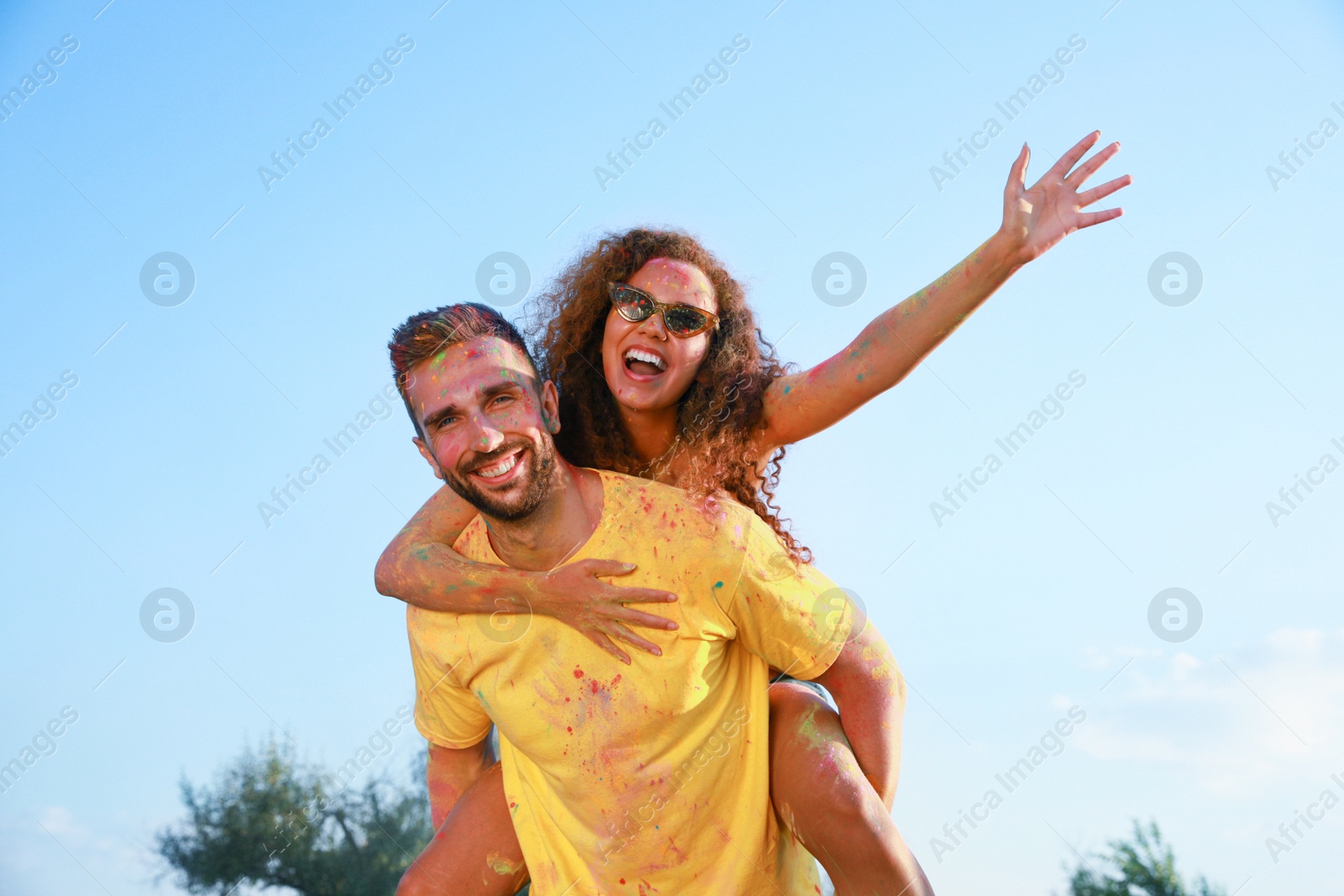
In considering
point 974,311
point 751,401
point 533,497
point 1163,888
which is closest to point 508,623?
point 533,497

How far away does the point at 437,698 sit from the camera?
13.3 ft

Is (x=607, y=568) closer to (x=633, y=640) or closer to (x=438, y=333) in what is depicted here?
(x=633, y=640)

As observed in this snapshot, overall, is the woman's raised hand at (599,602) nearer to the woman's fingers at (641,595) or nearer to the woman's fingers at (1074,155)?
the woman's fingers at (641,595)

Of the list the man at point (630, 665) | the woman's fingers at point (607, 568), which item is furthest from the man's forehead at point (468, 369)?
the woman's fingers at point (607, 568)

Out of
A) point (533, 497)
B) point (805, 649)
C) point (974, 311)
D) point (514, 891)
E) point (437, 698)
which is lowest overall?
point (514, 891)

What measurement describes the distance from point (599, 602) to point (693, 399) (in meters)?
1.06

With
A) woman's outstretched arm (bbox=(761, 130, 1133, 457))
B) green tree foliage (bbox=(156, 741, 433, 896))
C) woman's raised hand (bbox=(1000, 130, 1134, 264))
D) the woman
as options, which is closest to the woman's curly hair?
the woman

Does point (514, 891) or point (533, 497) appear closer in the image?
point (533, 497)

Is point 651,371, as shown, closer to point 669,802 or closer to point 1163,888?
point 669,802

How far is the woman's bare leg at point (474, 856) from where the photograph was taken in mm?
3947

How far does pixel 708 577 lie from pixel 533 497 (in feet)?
2.01

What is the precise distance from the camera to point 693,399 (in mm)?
4395

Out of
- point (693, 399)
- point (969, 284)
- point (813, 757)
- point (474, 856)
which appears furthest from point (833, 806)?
point (969, 284)

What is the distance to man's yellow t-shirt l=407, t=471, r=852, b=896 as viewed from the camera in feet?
11.9
